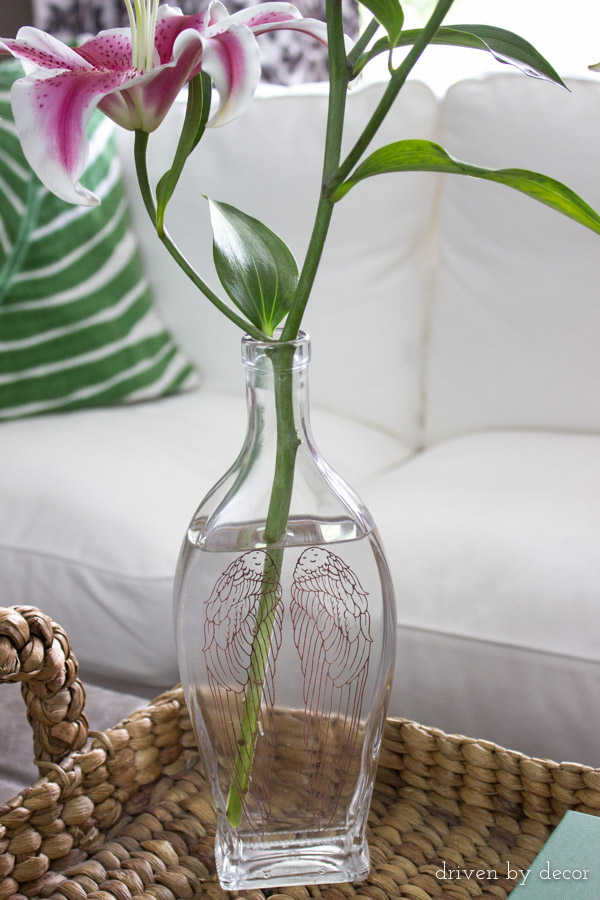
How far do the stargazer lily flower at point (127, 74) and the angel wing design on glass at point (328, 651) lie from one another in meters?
0.24

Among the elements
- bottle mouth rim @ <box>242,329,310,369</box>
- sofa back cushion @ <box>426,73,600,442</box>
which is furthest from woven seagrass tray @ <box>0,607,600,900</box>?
sofa back cushion @ <box>426,73,600,442</box>

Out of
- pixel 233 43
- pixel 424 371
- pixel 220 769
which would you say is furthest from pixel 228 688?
pixel 424 371

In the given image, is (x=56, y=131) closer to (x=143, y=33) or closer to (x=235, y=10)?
(x=143, y=33)

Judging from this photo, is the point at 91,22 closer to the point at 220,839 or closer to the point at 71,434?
the point at 71,434

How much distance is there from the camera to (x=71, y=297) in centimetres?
135

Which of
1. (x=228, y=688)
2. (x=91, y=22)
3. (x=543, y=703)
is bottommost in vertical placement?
(x=543, y=703)

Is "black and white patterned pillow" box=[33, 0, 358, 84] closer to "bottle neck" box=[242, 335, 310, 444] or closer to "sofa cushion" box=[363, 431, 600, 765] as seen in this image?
"sofa cushion" box=[363, 431, 600, 765]

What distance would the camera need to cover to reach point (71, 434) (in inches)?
49.1

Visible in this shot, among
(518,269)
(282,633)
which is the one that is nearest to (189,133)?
(282,633)

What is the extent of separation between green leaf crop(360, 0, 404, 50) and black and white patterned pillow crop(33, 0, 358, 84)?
62.0 inches

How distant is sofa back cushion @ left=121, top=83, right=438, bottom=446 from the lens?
131 centimetres

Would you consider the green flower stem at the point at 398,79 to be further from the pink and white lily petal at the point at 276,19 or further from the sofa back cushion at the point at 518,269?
the sofa back cushion at the point at 518,269

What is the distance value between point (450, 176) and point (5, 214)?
66 centimetres

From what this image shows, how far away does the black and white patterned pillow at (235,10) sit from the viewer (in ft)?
6.14
